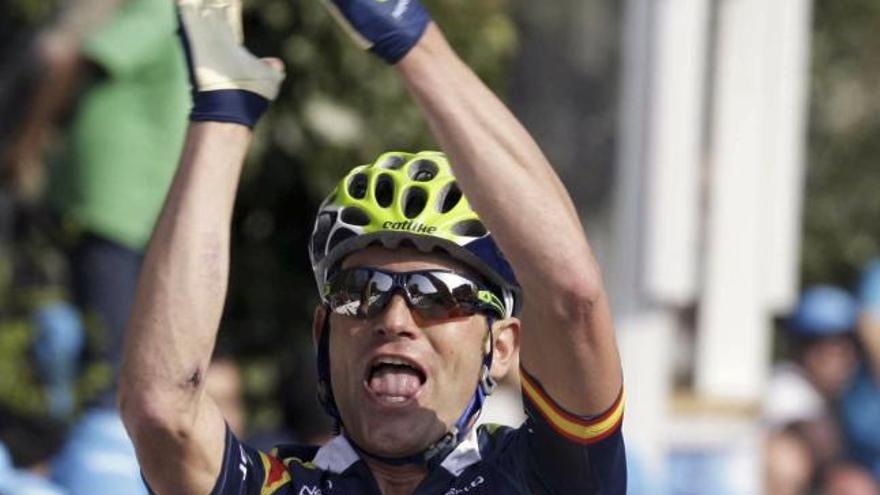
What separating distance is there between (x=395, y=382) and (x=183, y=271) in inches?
19.4

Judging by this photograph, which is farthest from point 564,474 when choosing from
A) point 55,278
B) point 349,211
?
point 55,278

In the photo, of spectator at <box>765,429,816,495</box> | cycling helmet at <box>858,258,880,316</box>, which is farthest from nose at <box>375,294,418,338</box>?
cycling helmet at <box>858,258,880,316</box>

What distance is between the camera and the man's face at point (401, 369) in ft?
13.4

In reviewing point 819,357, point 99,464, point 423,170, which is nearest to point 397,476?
point 423,170

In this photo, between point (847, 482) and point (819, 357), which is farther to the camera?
point (819, 357)

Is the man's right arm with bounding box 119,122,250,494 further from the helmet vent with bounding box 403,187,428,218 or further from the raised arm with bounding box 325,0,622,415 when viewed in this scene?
the helmet vent with bounding box 403,187,428,218

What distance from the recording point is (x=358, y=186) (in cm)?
431

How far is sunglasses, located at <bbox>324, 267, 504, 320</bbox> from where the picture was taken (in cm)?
413

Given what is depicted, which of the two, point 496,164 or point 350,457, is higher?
point 496,164

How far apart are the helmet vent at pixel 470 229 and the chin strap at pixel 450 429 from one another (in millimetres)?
150

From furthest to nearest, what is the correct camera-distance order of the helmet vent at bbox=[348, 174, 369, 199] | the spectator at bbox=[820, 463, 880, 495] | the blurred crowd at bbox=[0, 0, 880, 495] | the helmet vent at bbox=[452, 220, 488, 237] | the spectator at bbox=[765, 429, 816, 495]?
1. the spectator at bbox=[820, 463, 880, 495]
2. the spectator at bbox=[765, 429, 816, 495]
3. the blurred crowd at bbox=[0, 0, 880, 495]
4. the helmet vent at bbox=[348, 174, 369, 199]
5. the helmet vent at bbox=[452, 220, 488, 237]

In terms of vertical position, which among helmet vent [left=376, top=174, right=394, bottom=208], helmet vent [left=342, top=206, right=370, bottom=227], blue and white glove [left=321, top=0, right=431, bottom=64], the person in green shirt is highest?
blue and white glove [left=321, top=0, right=431, bottom=64]

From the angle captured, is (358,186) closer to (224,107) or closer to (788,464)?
(224,107)

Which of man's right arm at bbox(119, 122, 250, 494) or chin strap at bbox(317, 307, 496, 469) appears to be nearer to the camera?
man's right arm at bbox(119, 122, 250, 494)
